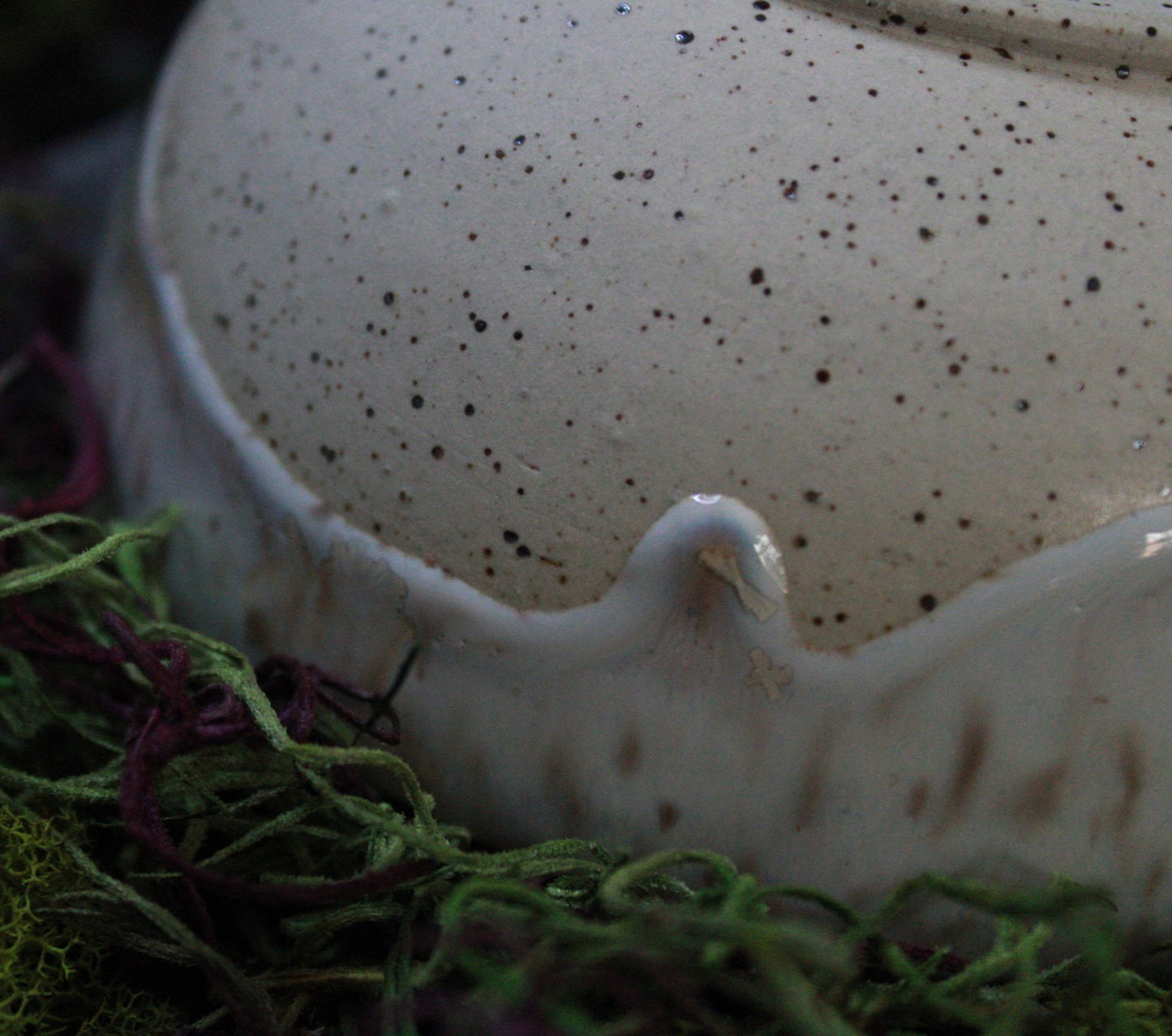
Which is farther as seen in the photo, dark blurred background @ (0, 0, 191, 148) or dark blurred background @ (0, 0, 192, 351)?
dark blurred background @ (0, 0, 191, 148)

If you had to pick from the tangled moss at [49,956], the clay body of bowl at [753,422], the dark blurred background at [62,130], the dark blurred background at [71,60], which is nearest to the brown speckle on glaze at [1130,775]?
the clay body of bowl at [753,422]

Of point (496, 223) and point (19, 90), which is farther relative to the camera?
point (19, 90)

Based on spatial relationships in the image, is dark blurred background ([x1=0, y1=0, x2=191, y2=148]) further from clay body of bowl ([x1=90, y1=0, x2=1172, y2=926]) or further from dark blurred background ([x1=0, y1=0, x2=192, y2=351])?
clay body of bowl ([x1=90, y1=0, x2=1172, y2=926])

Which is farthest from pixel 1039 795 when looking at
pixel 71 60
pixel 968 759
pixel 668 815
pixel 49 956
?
pixel 71 60

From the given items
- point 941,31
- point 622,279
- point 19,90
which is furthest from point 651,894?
point 19,90

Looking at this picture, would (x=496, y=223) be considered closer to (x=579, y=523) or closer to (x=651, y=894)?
(x=579, y=523)

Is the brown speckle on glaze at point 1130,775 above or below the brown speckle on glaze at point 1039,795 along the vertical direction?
above

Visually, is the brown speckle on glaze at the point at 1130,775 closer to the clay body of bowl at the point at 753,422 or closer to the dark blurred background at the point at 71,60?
the clay body of bowl at the point at 753,422

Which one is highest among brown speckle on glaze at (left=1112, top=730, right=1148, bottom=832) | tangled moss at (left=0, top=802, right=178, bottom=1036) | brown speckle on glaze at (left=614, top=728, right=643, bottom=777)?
brown speckle on glaze at (left=1112, top=730, right=1148, bottom=832)

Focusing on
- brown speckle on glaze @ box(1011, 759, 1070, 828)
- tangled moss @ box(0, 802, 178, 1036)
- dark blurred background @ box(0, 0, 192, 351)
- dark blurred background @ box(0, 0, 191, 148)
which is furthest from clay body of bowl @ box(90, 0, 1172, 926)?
dark blurred background @ box(0, 0, 191, 148)
